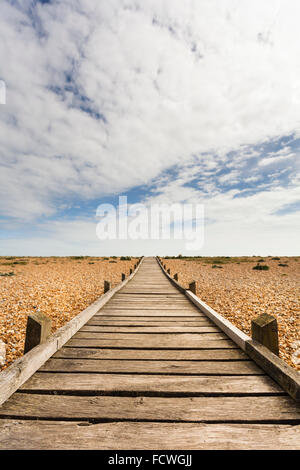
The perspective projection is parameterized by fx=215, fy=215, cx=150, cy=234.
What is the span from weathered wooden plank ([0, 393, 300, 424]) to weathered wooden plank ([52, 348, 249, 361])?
830 mm

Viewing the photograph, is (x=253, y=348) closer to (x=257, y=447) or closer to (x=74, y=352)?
(x=257, y=447)

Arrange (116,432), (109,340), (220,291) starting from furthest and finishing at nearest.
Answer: (220,291) < (109,340) < (116,432)

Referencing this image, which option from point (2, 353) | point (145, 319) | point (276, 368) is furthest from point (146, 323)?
point (2, 353)

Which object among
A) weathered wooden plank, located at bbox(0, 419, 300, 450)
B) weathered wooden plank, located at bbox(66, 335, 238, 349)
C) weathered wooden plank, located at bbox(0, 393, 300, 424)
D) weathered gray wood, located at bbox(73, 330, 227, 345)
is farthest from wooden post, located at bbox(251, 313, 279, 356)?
weathered wooden plank, located at bbox(0, 419, 300, 450)

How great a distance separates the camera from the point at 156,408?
218cm

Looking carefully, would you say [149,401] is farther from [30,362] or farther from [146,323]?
[146,323]

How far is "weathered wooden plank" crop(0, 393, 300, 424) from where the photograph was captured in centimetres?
→ 205

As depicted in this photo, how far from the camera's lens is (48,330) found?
3.20 meters

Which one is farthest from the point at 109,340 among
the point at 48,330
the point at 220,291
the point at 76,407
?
the point at 220,291

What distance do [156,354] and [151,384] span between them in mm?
757

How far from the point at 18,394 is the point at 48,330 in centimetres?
91

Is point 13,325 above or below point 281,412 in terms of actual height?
below

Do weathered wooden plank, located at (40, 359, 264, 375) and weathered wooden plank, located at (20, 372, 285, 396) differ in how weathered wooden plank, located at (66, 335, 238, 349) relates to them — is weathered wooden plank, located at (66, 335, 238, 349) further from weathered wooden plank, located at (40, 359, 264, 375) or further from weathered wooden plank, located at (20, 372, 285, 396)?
weathered wooden plank, located at (20, 372, 285, 396)

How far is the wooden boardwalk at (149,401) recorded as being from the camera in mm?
1840
